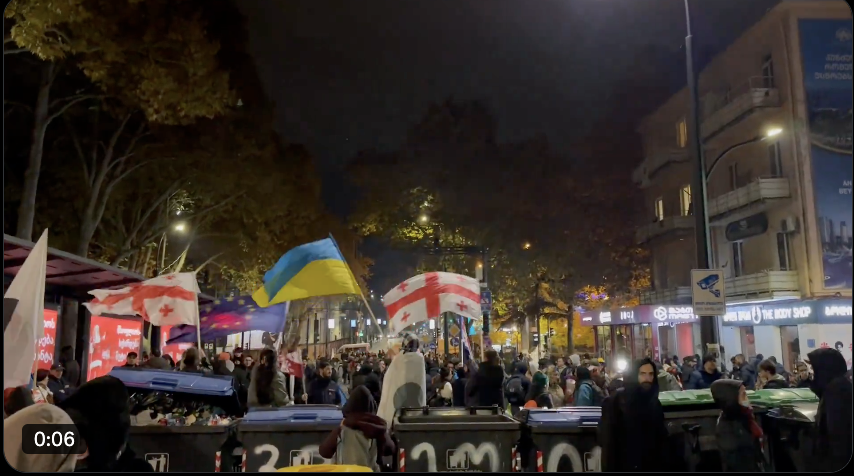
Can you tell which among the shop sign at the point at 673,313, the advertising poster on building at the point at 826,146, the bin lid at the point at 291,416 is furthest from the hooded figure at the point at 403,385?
the shop sign at the point at 673,313

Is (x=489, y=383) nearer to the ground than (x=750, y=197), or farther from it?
nearer to the ground

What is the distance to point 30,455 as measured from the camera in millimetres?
4539

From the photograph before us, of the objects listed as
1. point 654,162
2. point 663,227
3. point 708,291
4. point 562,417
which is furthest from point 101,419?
point 654,162

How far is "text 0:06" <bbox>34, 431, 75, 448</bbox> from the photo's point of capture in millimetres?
4578

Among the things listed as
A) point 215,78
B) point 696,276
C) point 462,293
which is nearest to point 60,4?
Result: point 215,78

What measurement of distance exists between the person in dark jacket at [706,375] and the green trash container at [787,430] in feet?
9.36

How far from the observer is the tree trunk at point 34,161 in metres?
16.1

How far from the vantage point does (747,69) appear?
2770 cm

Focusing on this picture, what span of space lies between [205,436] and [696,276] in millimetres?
8165

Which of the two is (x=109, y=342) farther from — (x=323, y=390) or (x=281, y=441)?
(x=281, y=441)

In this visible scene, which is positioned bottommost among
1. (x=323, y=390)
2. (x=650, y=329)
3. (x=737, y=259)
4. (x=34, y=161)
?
(x=323, y=390)

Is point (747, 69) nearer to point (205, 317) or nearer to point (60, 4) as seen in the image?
point (205, 317)

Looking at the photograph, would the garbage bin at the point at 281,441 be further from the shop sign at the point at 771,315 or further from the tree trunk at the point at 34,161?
the shop sign at the point at 771,315

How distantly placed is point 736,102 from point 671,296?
434 inches
